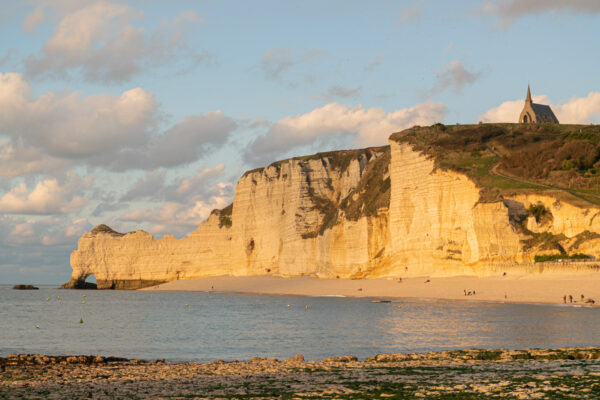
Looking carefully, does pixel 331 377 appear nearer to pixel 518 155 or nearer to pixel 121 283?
pixel 518 155


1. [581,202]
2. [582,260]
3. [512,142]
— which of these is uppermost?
[512,142]

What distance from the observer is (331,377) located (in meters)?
17.7

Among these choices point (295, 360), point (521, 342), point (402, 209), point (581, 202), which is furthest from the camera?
point (402, 209)

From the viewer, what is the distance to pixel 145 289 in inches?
4350

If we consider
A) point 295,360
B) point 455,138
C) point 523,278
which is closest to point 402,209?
point 455,138

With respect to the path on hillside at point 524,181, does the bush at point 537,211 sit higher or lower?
lower

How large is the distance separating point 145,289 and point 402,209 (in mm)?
55610

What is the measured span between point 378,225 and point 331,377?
6109cm

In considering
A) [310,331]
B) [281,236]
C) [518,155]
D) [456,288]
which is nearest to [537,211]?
[456,288]

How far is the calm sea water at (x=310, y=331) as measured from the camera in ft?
91.6

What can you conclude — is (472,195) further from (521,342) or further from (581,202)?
(521,342)

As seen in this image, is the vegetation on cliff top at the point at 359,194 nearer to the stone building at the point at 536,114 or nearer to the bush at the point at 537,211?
the bush at the point at 537,211

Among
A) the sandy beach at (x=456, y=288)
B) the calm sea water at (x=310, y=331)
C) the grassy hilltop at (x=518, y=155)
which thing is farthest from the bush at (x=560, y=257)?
the calm sea water at (x=310, y=331)

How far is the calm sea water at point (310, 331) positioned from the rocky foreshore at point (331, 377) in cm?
452
